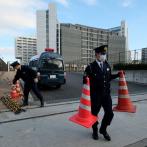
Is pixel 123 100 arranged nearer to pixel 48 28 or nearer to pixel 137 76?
pixel 137 76

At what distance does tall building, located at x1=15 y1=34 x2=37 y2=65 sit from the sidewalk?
9278 cm

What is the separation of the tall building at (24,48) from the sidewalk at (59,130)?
9278 cm

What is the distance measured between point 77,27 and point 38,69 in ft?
258

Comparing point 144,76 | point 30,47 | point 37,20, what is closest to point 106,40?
point 37,20

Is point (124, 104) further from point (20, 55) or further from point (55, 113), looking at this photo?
point (20, 55)

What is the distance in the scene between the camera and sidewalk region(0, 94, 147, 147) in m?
2.50

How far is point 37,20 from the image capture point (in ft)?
244

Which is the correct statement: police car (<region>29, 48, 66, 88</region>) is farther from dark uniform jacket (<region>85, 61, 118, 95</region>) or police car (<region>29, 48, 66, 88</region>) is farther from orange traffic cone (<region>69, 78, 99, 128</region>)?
dark uniform jacket (<region>85, 61, 118, 95</region>)

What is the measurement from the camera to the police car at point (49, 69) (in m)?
7.37

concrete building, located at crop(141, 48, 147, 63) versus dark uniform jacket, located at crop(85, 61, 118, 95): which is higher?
concrete building, located at crop(141, 48, 147, 63)

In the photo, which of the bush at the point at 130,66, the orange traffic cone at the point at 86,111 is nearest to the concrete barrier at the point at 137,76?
the bush at the point at 130,66

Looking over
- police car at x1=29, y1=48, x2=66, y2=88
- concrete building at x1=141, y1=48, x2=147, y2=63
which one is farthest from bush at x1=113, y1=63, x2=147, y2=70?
police car at x1=29, y1=48, x2=66, y2=88

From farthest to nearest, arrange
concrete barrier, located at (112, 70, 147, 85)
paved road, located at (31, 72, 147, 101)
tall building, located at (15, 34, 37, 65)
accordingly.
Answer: tall building, located at (15, 34, 37, 65)
concrete barrier, located at (112, 70, 147, 85)
paved road, located at (31, 72, 147, 101)

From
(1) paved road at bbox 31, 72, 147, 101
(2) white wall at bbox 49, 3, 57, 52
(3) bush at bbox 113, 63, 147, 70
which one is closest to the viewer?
(1) paved road at bbox 31, 72, 147, 101
